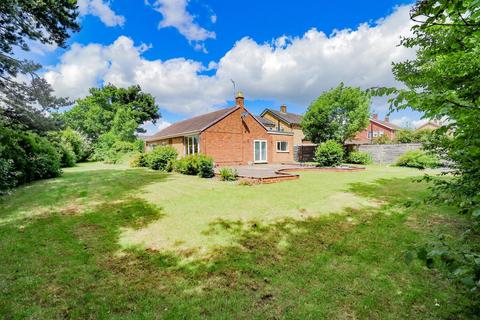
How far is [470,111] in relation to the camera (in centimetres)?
188

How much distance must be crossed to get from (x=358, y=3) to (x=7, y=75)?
1654cm

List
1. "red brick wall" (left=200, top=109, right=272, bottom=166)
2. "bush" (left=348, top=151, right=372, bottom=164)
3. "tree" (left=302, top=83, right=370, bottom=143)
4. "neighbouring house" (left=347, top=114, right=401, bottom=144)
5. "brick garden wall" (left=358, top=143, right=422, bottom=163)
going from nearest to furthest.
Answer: "red brick wall" (left=200, top=109, right=272, bottom=166), "brick garden wall" (left=358, top=143, right=422, bottom=163), "bush" (left=348, top=151, right=372, bottom=164), "tree" (left=302, top=83, right=370, bottom=143), "neighbouring house" (left=347, top=114, right=401, bottom=144)

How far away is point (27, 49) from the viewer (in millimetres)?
11453

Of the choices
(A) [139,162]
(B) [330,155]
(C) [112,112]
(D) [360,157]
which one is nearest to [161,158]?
(A) [139,162]

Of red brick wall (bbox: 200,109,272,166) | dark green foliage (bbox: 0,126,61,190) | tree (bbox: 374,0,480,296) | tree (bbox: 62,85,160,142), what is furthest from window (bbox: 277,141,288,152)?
tree (bbox: 62,85,160,142)

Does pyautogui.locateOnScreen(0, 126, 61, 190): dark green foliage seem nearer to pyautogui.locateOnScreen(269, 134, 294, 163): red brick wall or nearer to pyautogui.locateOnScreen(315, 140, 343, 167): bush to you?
pyautogui.locateOnScreen(315, 140, 343, 167): bush

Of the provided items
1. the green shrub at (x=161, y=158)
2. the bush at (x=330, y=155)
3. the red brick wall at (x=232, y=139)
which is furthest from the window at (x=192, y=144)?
the bush at (x=330, y=155)

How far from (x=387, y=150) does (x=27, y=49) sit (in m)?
27.0

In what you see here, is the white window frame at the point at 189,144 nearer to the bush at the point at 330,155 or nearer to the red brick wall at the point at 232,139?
the red brick wall at the point at 232,139

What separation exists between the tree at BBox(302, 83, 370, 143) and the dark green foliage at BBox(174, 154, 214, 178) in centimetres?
1667

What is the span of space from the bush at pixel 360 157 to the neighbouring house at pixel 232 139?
730cm

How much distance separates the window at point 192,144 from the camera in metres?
21.7

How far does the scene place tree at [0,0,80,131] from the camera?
993 centimetres

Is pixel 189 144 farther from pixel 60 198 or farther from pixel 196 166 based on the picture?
pixel 60 198
